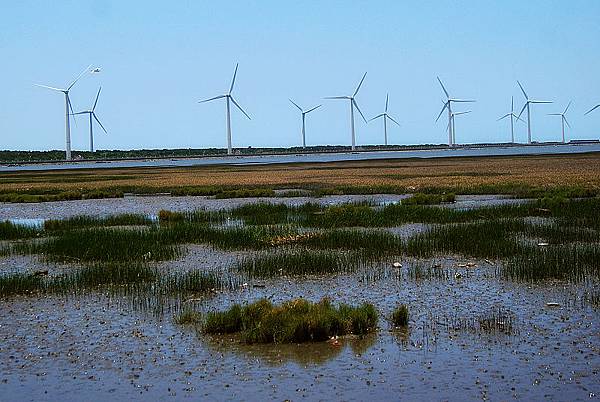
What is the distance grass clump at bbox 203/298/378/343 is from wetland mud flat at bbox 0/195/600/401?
0.27m

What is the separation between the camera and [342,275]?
20.1 m

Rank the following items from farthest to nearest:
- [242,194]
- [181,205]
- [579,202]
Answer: [242,194] < [181,205] < [579,202]

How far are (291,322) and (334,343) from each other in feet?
2.69

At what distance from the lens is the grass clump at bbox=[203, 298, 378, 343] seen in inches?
550

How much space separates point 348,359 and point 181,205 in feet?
105

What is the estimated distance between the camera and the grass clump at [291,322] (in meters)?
14.0

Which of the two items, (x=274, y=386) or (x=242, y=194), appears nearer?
(x=274, y=386)

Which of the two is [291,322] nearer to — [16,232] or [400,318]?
[400,318]

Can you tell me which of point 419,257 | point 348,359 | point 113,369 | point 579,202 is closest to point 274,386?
point 348,359

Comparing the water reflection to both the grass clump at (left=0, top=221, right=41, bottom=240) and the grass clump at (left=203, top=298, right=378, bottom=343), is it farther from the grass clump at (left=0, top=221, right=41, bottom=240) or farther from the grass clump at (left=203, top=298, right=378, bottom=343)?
the grass clump at (left=0, top=221, right=41, bottom=240)

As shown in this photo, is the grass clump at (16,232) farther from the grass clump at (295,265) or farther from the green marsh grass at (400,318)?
the green marsh grass at (400,318)

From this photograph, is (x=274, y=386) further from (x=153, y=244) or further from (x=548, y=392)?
(x=153, y=244)

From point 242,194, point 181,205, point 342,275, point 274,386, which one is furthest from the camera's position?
point 242,194

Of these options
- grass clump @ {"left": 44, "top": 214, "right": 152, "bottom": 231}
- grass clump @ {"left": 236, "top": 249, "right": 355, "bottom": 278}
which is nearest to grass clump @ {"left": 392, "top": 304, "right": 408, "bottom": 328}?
grass clump @ {"left": 236, "top": 249, "right": 355, "bottom": 278}
